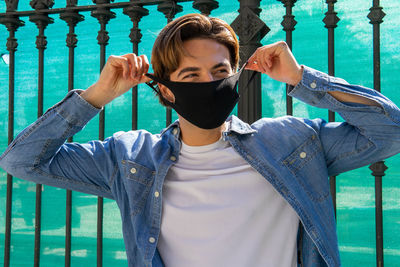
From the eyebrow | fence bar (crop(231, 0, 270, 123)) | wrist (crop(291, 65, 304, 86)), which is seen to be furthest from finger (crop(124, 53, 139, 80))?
wrist (crop(291, 65, 304, 86))

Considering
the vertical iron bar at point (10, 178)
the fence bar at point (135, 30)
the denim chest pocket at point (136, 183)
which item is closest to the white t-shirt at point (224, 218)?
the denim chest pocket at point (136, 183)

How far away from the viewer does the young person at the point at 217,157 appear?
2.18 metres

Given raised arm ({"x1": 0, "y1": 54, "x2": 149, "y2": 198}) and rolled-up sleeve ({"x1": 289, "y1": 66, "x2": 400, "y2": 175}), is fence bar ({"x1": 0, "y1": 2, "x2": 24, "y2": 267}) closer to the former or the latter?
raised arm ({"x1": 0, "y1": 54, "x2": 149, "y2": 198})

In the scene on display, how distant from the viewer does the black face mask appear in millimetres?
2238

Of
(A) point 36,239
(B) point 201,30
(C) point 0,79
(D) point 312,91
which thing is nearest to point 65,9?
(C) point 0,79

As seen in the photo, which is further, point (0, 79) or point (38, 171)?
point (0, 79)

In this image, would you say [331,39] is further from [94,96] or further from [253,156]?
[94,96]

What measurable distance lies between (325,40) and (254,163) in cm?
108

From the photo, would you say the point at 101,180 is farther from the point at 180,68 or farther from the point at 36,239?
the point at 36,239

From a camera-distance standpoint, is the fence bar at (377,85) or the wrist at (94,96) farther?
the fence bar at (377,85)

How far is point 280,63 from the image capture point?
7.39ft

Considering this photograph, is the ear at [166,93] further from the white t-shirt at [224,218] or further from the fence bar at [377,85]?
the fence bar at [377,85]

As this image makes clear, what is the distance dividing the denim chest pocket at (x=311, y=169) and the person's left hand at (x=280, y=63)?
11.1 inches

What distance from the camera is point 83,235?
331 cm
